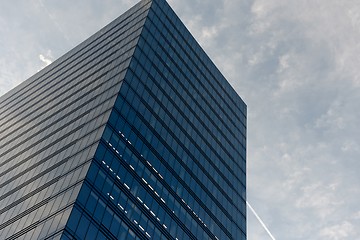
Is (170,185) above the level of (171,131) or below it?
below

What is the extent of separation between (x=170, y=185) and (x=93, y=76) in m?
27.2

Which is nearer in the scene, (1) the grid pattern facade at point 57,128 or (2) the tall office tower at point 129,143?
(2) the tall office tower at point 129,143

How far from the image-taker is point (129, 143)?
237 feet

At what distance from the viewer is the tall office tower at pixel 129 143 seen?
2482 inches

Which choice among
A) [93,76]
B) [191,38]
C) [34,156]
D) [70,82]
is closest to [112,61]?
[93,76]

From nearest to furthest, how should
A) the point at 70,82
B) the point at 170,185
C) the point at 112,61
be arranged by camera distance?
the point at 170,185
the point at 112,61
the point at 70,82

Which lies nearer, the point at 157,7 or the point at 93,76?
the point at 93,76

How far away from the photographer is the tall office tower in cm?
6303

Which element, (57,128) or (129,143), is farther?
(57,128)

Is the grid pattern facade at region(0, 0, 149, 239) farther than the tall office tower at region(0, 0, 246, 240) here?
Yes

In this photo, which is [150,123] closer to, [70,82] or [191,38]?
[70,82]

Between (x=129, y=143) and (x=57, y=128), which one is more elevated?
(x=57, y=128)

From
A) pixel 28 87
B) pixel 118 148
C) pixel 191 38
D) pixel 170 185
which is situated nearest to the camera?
pixel 118 148

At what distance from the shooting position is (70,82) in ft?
327
